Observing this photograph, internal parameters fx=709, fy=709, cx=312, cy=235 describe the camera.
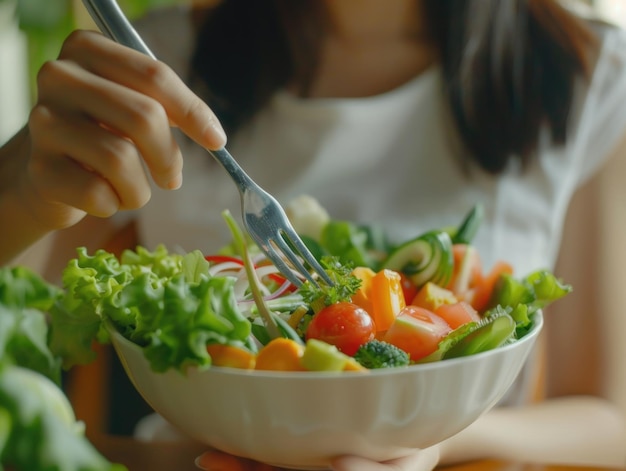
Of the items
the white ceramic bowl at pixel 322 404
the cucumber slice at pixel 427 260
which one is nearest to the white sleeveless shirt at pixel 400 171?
the cucumber slice at pixel 427 260

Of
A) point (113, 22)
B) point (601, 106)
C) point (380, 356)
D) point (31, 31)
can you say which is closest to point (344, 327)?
point (380, 356)

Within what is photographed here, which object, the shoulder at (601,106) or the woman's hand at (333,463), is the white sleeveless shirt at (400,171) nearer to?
the shoulder at (601,106)

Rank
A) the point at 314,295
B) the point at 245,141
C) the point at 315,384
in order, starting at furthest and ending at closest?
the point at 245,141
the point at 314,295
the point at 315,384

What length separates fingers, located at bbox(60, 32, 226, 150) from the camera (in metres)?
0.64

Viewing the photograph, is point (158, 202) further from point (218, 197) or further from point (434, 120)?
point (434, 120)

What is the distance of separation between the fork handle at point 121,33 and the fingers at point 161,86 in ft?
0.06

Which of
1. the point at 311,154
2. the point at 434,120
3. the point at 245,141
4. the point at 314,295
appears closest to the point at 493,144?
the point at 434,120

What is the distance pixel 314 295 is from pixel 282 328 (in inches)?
2.0

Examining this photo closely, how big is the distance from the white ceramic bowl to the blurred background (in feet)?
3.27

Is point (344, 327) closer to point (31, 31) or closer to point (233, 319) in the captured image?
point (233, 319)

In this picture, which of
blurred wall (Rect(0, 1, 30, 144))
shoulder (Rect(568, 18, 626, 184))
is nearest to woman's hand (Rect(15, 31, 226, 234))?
shoulder (Rect(568, 18, 626, 184))

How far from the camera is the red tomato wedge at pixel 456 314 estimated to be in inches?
25.4

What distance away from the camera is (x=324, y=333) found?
0.58 metres

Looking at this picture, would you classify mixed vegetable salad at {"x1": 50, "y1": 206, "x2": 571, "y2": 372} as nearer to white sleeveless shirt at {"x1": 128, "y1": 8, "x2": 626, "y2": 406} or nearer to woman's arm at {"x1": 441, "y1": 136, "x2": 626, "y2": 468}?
woman's arm at {"x1": 441, "y1": 136, "x2": 626, "y2": 468}
